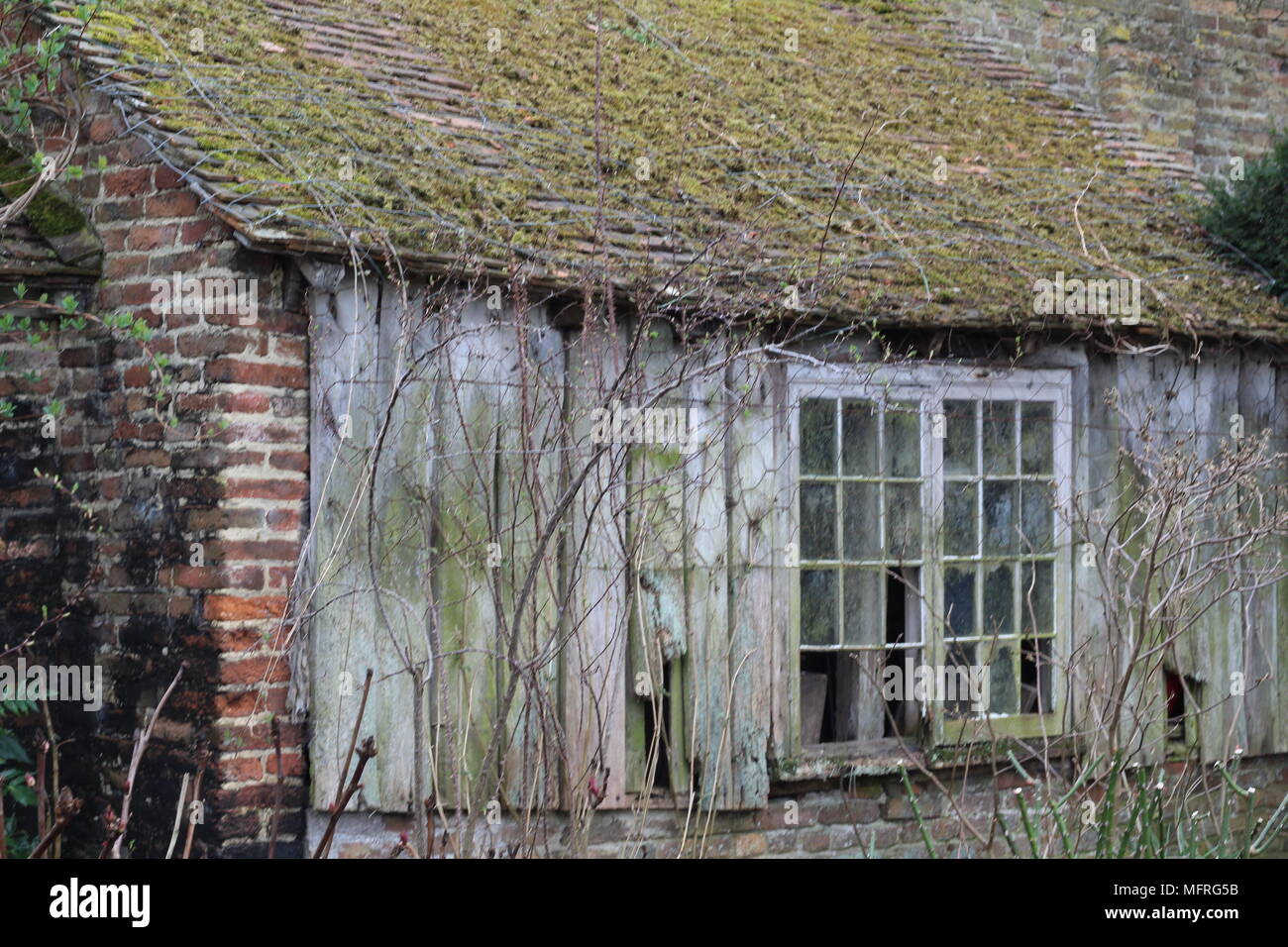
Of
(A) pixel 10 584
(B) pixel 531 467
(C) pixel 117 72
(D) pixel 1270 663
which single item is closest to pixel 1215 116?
(D) pixel 1270 663

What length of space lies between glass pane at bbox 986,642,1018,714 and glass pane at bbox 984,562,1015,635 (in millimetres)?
92

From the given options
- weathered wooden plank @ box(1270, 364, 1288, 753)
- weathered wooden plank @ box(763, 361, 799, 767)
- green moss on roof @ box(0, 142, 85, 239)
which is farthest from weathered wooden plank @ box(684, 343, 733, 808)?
weathered wooden plank @ box(1270, 364, 1288, 753)

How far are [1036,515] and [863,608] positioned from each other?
3.58 feet

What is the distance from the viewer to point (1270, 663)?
296 inches

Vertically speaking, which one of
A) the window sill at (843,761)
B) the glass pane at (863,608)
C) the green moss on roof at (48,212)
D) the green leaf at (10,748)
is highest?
the green moss on roof at (48,212)

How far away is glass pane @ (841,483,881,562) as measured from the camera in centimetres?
650

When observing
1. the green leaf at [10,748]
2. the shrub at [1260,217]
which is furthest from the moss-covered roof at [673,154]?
the green leaf at [10,748]

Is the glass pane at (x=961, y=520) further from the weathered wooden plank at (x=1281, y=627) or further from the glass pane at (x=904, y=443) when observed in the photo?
the weathered wooden plank at (x=1281, y=627)

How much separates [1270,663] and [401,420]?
485 cm

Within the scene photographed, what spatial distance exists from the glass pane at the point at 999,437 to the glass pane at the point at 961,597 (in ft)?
1.66

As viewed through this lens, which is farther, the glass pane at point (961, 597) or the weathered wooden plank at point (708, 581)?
the glass pane at point (961, 597)

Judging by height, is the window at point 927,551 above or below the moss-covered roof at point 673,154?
below

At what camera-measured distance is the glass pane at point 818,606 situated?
6.39m

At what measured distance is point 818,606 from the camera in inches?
252
